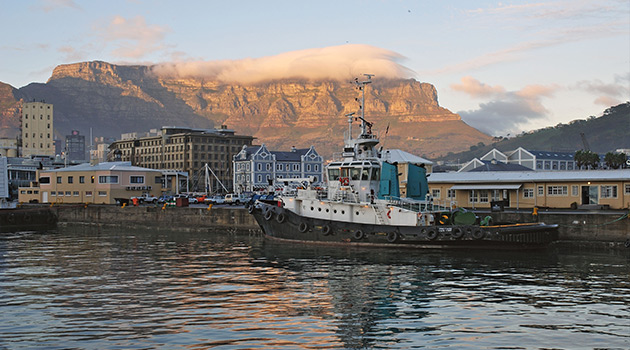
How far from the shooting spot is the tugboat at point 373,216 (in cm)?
3916

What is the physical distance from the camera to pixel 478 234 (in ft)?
128

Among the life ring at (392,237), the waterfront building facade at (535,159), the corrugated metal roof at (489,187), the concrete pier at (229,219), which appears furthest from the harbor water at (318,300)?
the waterfront building facade at (535,159)

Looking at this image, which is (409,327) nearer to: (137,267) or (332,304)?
(332,304)

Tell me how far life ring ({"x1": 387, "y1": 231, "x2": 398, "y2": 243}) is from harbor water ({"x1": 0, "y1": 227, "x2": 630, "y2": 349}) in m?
1.56

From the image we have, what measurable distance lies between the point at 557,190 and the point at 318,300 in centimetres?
3921

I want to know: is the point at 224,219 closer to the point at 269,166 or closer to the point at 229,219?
the point at 229,219

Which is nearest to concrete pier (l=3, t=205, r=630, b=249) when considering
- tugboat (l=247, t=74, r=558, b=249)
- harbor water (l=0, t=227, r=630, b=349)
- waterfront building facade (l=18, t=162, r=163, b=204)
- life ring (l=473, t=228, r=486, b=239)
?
harbor water (l=0, t=227, r=630, b=349)

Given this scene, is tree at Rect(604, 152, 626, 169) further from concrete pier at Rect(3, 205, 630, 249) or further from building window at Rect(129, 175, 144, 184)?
building window at Rect(129, 175, 144, 184)

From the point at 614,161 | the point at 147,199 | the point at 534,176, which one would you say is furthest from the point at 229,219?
the point at 614,161

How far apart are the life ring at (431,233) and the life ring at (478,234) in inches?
97.9

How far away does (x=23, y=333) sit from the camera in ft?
62.7

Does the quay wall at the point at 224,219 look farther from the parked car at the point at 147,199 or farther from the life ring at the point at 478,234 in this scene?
the parked car at the point at 147,199

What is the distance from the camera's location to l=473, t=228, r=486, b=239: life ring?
3894cm

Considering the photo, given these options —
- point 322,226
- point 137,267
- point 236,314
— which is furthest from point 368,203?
point 236,314
